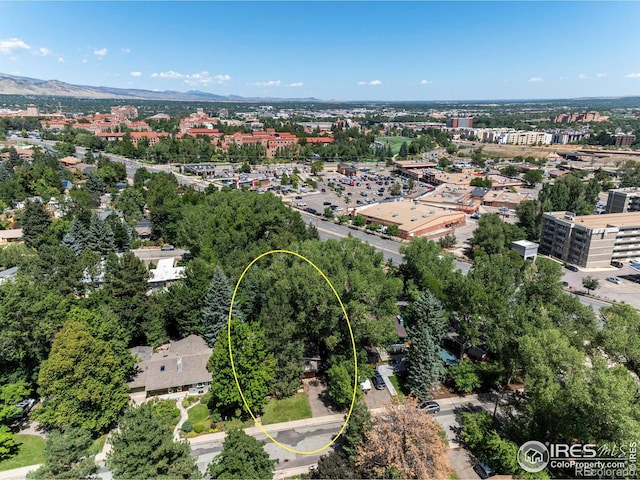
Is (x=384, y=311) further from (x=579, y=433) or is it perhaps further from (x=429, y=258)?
(x=579, y=433)

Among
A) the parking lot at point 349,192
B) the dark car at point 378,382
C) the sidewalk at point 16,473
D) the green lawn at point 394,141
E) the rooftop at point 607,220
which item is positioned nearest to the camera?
the sidewalk at point 16,473

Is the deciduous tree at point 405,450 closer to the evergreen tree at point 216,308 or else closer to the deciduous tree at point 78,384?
the deciduous tree at point 78,384

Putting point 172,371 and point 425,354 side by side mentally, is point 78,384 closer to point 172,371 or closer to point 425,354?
point 172,371

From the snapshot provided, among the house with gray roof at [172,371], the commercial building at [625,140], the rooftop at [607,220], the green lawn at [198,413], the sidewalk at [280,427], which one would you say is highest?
the commercial building at [625,140]

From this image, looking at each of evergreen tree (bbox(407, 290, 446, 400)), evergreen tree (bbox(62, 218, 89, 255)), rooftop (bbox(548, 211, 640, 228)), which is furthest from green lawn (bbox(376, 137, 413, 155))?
evergreen tree (bbox(407, 290, 446, 400))

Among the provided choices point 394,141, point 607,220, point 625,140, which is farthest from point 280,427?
point 625,140

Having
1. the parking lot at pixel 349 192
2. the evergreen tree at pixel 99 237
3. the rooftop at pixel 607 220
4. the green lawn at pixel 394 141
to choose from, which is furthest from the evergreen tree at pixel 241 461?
the green lawn at pixel 394 141

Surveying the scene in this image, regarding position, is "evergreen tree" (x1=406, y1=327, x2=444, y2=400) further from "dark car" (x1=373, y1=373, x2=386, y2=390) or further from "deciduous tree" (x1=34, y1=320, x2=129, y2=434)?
"deciduous tree" (x1=34, y1=320, x2=129, y2=434)

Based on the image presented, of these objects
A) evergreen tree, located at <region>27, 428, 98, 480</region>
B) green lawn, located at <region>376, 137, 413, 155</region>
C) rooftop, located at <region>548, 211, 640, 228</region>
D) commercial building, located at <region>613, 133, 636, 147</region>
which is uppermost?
commercial building, located at <region>613, 133, 636, 147</region>
